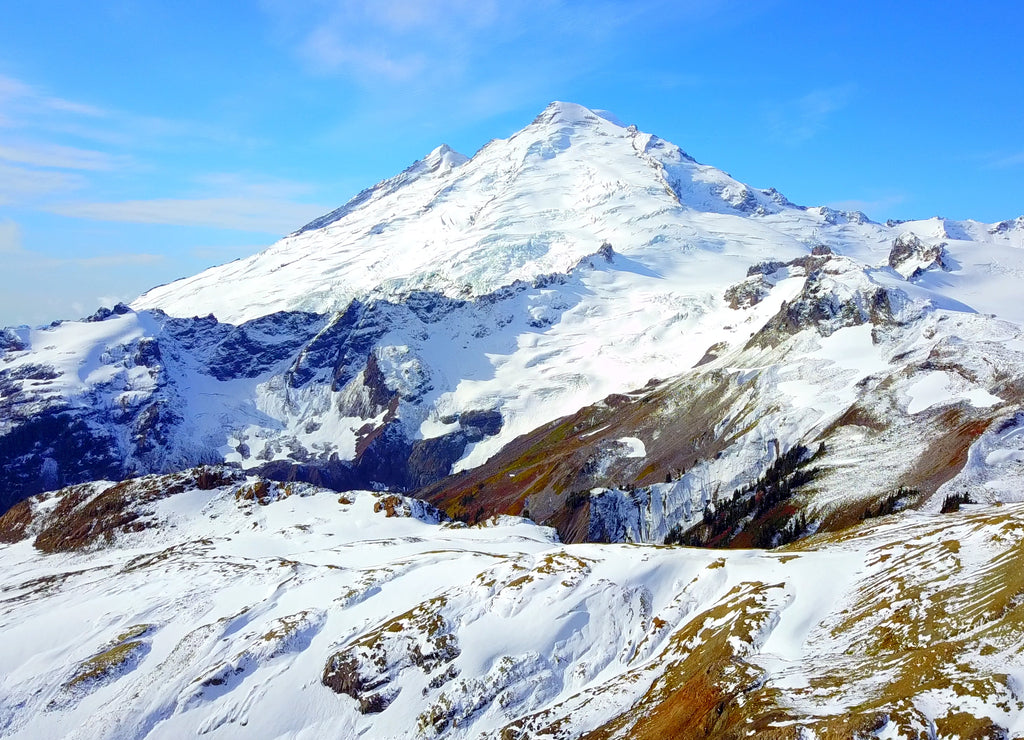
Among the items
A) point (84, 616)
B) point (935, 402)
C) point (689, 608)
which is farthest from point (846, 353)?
point (84, 616)

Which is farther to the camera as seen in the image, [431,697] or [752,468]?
[752,468]

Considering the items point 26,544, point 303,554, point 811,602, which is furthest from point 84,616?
point 811,602

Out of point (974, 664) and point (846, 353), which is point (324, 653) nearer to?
Answer: point (974, 664)

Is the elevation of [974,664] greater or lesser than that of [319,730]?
greater

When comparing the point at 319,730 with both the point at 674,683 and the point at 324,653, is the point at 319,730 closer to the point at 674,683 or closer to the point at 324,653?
the point at 324,653

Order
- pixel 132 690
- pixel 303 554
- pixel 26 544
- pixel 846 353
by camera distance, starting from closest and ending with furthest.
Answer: pixel 132 690, pixel 303 554, pixel 26 544, pixel 846 353

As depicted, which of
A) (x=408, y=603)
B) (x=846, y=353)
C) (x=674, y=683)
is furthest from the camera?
(x=846, y=353)
